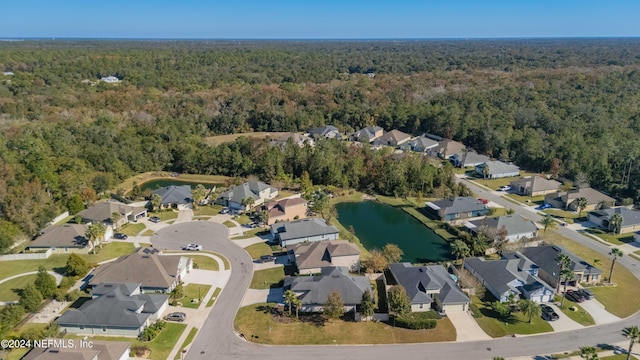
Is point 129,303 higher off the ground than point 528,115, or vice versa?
point 528,115

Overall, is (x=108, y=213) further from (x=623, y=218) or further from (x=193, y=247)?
(x=623, y=218)

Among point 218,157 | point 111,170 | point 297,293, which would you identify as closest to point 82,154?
point 111,170

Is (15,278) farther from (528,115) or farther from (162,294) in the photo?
(528,115)

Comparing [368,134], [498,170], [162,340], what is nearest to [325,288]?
[162,340]

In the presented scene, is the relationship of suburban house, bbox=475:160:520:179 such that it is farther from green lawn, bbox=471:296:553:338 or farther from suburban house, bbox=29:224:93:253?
suburban house, bbox=29:224:93:253

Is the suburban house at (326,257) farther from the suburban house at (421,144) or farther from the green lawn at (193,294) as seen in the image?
the suburban house at (421,144)

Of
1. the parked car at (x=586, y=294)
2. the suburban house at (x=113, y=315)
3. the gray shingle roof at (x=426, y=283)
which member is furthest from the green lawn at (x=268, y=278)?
the parked car at (x=586, y=294)

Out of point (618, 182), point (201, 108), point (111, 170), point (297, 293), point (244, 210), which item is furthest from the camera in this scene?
point (201, 108)
